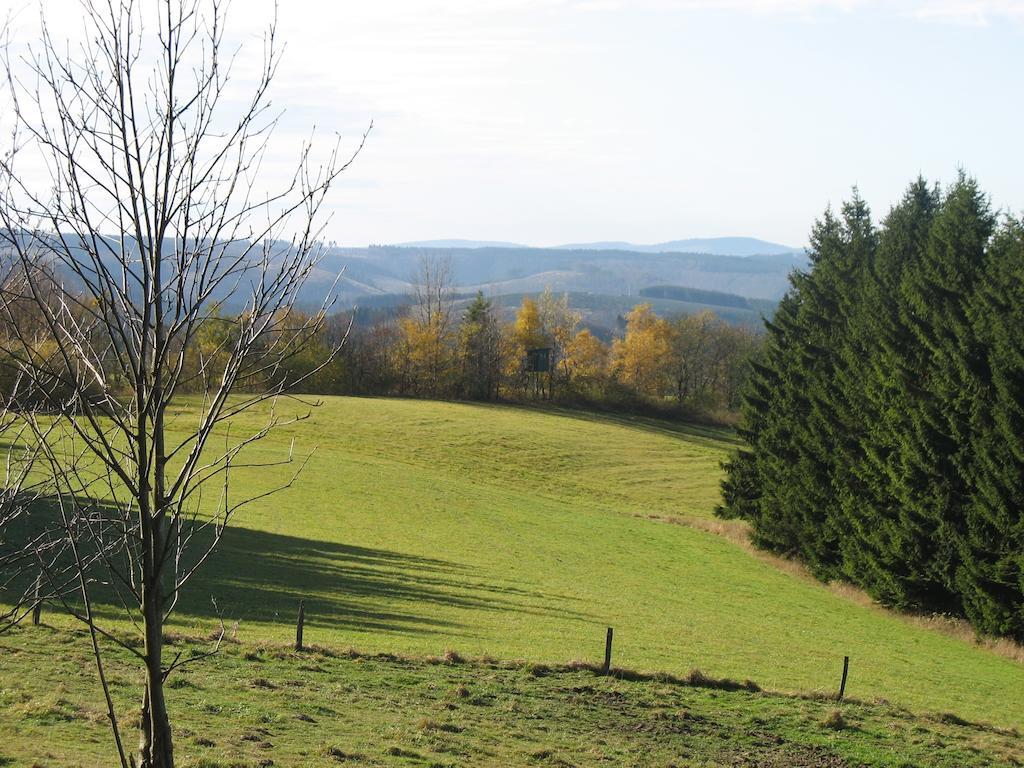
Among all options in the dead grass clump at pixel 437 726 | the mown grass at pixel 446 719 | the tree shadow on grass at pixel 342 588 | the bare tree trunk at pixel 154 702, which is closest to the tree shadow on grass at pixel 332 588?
the tree shadow on grass at pixel 342 588

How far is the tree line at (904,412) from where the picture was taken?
1097 inches

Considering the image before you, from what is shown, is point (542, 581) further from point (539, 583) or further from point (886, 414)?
point (886, 414)

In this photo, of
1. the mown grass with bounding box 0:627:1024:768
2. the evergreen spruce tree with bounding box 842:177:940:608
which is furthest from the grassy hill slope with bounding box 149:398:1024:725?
the mown grass with bounding box 0:627:1024:768

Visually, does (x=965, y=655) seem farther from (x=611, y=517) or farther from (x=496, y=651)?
(x=611, y=517)

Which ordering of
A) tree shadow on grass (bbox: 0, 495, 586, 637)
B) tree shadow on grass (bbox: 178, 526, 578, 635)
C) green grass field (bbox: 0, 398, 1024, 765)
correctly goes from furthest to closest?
tree shadow on grass (bbox: 178, 526, 578, 635) → tree shadow on grass (bbox: 0, 495, 586, 637) → green grass field (bbox: 0, 398, 1024, 765)

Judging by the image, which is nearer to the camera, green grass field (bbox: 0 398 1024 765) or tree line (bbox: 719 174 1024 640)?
green grass field (bbox: 0 398 1024 765)

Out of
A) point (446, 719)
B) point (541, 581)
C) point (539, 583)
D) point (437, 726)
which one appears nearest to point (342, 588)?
point (539, 583)

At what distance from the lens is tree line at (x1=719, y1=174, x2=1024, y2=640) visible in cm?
2786

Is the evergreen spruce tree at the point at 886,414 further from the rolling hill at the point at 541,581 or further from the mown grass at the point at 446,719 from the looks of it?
the mown grass at the point at 446,719

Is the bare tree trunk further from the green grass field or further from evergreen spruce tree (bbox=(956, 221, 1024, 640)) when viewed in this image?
evergreen spruce tree (bbox=(956, 221, 1024, 640))

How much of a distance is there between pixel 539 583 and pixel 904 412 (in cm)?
1401

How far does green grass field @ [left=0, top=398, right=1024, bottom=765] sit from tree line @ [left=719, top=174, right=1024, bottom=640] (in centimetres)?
199

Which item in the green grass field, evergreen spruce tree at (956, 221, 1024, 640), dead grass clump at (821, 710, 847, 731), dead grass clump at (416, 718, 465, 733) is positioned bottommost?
the green grass field

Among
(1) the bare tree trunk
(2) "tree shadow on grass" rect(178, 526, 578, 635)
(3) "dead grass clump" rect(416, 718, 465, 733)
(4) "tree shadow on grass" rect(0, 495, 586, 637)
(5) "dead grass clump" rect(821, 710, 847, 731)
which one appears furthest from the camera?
(2) "tree shadow on grass" rect(178, 526, 578, 635)
